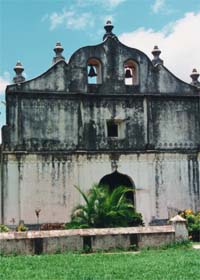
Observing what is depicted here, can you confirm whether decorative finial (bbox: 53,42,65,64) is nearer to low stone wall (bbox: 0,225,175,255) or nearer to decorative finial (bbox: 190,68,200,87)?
decorative finial (bbox: 190,68,200,87)

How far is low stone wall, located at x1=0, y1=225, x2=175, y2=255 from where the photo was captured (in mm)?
14602

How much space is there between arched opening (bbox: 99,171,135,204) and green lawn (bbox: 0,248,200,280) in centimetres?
888

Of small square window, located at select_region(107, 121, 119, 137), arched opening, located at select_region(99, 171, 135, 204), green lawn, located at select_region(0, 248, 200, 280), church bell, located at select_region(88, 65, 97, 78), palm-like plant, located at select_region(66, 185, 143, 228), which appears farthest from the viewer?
church bell, located at select_region(88, 65, 97, 78)

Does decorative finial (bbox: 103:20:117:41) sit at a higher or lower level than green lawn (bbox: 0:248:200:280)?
higher

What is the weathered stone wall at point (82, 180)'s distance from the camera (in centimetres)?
2175

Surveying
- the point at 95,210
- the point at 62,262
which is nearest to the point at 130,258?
the point at 62,262

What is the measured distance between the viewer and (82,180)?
22.5 m

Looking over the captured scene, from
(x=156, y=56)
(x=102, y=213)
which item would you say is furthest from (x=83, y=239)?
(x=156, y=56)

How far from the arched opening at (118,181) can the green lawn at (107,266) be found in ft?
29.1

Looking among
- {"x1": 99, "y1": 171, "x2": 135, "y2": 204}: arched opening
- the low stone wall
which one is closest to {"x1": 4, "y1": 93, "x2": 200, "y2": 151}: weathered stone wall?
{"x1": 99, "y1": 171, "x2": 135, "y2": 204}: arched opening

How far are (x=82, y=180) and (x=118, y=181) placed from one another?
1.90m

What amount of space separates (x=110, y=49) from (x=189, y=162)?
604 cm

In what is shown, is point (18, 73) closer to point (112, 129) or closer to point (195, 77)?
point (112, 129)

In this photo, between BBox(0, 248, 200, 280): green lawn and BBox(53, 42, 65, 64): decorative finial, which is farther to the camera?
BBox(53, 42, 65, 64): decorative finial
